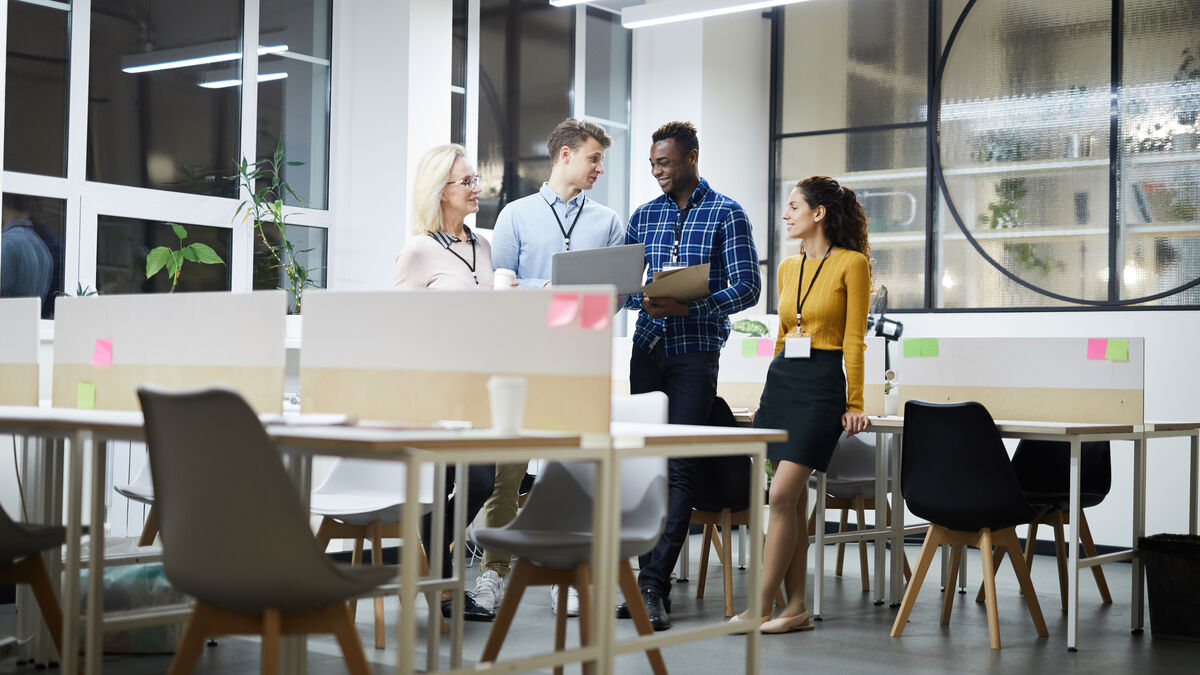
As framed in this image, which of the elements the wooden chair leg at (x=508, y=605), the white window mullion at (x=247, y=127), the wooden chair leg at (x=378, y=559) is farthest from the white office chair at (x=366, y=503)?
the white window mullion at (x=247, y=127)

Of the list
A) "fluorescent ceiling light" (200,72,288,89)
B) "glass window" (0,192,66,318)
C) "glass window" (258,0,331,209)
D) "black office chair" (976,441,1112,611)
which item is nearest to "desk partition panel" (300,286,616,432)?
"glass window" (0,192,66,318)

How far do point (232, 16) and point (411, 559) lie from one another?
14.5 feet

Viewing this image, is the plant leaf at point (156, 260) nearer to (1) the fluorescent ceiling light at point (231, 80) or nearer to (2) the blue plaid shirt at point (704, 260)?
(1) the fluorescent ceiling light at point (231, 80)

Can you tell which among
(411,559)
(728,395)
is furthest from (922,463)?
(411,559)

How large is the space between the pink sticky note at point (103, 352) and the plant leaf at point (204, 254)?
238 cm

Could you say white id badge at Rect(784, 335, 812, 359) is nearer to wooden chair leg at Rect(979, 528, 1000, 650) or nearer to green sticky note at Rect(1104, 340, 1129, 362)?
wooden chair leg at Rect(979, 528, 1000, 650)

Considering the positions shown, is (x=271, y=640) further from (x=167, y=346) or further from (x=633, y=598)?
(x=167, y=346)

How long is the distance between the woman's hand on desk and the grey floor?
661mm

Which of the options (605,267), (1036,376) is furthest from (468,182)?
(1036,376)

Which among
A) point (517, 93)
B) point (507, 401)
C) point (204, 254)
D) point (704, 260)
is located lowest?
point (507, 401)

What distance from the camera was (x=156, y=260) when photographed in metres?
5.30

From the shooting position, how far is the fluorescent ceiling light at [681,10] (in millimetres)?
6191

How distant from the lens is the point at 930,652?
374 centimetres

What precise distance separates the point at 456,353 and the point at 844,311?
156cm
